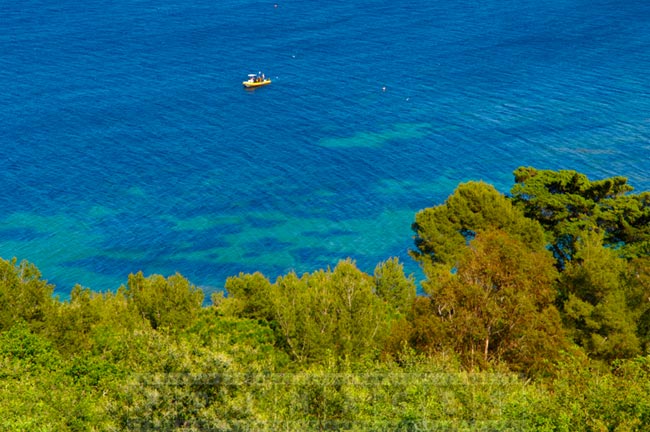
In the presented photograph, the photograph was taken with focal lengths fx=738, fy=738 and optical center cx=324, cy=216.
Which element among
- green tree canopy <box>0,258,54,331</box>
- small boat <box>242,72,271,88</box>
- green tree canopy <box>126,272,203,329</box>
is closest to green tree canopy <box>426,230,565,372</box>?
green tree canopy <box>126,272,203,329</box>

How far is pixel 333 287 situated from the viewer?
57938mm

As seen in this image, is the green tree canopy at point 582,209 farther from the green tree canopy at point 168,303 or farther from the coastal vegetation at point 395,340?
the green tree canopy at point 168,303

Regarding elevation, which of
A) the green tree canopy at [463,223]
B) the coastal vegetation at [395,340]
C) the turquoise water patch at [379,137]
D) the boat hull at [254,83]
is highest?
the boat hull at [254,83]

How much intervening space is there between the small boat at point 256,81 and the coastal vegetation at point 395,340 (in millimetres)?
81874

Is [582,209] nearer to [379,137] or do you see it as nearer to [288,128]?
[379,137]

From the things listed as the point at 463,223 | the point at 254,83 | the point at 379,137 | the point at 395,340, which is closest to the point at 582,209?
the point at 463,223

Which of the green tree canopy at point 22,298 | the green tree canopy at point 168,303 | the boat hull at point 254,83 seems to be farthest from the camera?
the boat hull at point 254,83

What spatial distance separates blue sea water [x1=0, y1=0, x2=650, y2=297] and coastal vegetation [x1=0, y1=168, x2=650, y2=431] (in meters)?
31.1

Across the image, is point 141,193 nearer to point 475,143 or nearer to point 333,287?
point 475,143

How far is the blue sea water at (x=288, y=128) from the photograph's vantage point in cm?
10244

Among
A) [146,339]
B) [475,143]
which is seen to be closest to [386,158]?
[475,143]

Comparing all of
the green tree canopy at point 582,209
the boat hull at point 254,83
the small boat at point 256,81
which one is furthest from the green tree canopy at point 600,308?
the small boat at point 256,81

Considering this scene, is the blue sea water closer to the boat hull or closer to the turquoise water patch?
the turquoise water patch

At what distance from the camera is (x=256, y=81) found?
482ft
